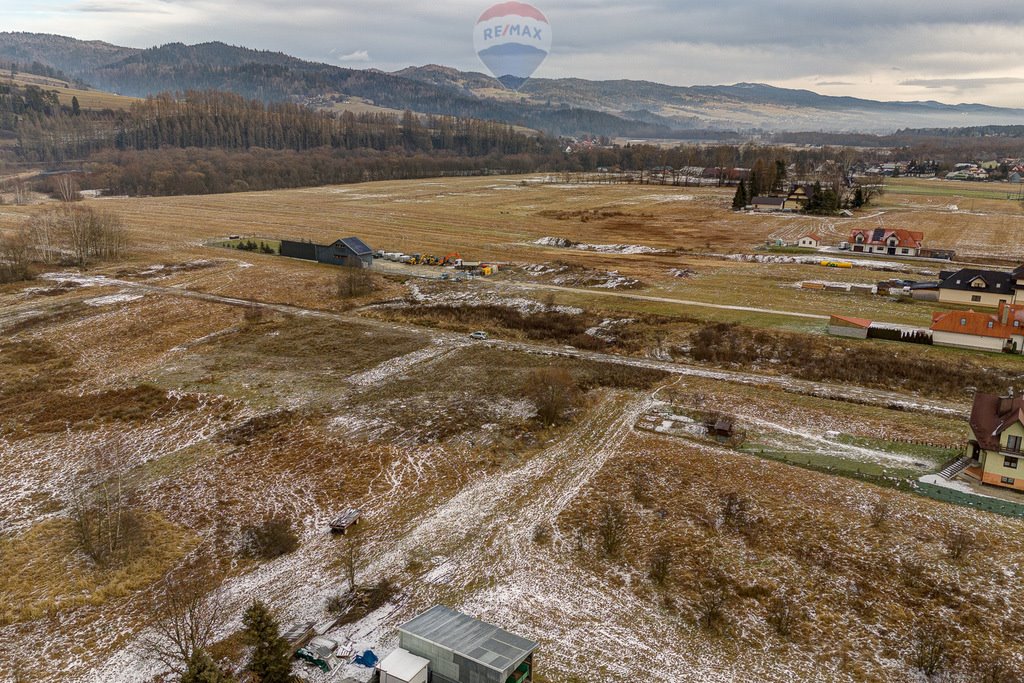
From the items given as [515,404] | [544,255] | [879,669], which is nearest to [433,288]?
[544,255]

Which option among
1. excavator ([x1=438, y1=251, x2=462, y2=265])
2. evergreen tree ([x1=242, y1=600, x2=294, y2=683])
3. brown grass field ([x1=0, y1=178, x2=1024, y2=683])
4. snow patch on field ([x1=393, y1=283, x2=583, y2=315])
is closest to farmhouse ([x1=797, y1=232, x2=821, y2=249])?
brown grass field ([x1=0, y1=178, x2=1024, y2=683])

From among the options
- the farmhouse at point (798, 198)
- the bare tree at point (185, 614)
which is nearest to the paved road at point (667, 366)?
the bare tree at point (185, 614)

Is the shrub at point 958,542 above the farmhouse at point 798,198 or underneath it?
underneath

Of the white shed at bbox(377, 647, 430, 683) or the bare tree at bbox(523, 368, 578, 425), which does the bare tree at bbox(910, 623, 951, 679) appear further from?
the bare tree at bbox(523, 368, 578, 425)

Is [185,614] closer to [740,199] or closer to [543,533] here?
[543,533]

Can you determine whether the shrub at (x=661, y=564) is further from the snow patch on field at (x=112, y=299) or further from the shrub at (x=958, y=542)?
the snow patch on field at (x=112, y=299)

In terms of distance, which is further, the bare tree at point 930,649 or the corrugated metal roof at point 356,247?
the corrugated metal roof at point 356,247

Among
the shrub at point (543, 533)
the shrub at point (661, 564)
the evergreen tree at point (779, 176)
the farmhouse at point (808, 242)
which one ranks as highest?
the evergreen tree at point (779, 176)

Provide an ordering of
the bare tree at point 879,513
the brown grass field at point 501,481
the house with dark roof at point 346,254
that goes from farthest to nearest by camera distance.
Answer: the house with dark roof at point 346,254
the bare tree at point 879,513
the brown grass field at point 501,481
